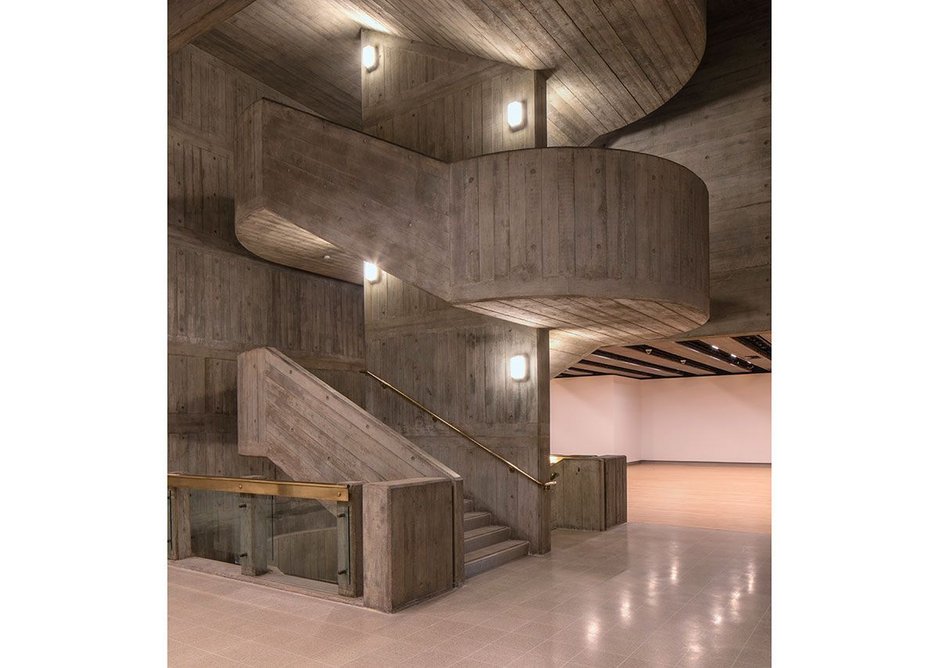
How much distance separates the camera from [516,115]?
848 cm

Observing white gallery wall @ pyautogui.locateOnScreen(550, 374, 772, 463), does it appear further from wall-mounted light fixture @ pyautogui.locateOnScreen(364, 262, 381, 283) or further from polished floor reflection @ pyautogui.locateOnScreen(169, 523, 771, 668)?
polished floor reflection @ pyautogui.locateOnScreen(169, 523, 771, 668)

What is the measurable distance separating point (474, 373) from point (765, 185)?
488 centimetres

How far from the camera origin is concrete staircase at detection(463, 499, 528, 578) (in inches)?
296

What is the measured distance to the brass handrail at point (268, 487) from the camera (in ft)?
20.9

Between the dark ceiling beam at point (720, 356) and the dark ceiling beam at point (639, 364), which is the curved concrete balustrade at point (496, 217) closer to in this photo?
the dark ceiling beam at point (720, 356)

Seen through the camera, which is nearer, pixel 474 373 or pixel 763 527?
pixel 474 373

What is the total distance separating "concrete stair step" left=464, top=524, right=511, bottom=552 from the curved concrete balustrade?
104 inches

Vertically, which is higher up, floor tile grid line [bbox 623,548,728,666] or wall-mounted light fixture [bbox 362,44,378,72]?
wall-mounted light fixture [bbox 362,44,378,72]

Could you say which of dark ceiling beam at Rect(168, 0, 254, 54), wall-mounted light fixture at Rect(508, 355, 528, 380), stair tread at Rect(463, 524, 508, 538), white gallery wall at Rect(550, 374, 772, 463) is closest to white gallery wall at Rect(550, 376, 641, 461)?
white gallery wall at Rect(550, 374, 772, 463)

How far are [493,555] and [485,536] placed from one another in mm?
460

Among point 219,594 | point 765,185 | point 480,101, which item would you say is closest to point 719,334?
point 765,185

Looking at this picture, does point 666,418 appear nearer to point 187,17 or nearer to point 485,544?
point 485,544
